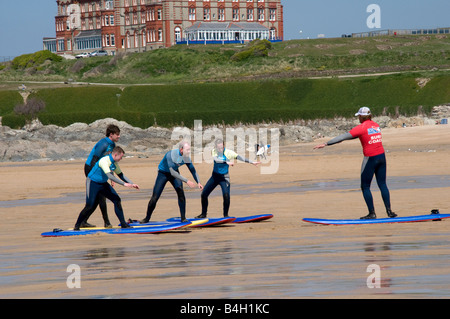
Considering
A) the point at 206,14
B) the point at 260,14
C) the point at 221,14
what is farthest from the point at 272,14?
the point at 206,14

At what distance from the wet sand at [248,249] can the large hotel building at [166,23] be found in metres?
83.1

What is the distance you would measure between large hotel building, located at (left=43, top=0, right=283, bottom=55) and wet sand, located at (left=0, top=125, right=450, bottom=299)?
273 feet

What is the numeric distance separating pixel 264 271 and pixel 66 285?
2.24m

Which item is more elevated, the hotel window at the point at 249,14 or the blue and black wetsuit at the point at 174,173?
the hotel window at the point at 249,14

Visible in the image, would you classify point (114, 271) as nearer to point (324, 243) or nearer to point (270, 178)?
point (324, 243)

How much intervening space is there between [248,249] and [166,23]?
94969 mm

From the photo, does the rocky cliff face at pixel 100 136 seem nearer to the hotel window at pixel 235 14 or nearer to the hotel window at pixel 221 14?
the hotel window at pixel 221 14

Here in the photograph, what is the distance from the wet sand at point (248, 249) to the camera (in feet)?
26.1

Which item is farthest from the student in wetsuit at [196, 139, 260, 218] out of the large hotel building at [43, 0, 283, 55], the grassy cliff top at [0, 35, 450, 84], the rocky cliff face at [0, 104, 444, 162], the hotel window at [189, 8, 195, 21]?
the hotel window at [189, 8, 195, 21]

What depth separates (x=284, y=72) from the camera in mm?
77125

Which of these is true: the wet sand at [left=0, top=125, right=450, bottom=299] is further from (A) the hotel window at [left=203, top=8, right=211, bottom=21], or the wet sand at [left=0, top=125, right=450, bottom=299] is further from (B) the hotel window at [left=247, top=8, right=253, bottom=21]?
(B) the hotel window at [left=247, top=8, right=253, bottom=21]

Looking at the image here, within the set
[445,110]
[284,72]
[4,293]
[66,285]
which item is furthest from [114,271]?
[284,72]

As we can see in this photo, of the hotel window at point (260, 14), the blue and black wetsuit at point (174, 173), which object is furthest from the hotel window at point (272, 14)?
the blue and black wetsuit at point (174, 173)

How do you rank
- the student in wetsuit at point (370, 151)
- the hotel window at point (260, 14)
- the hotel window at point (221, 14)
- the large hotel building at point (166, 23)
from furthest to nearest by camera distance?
the hotel window at point (260, 14), the hotel window at point (221, 14), the large hotel building at point (166, 23), the student in wetsuit at point (370, 151)
